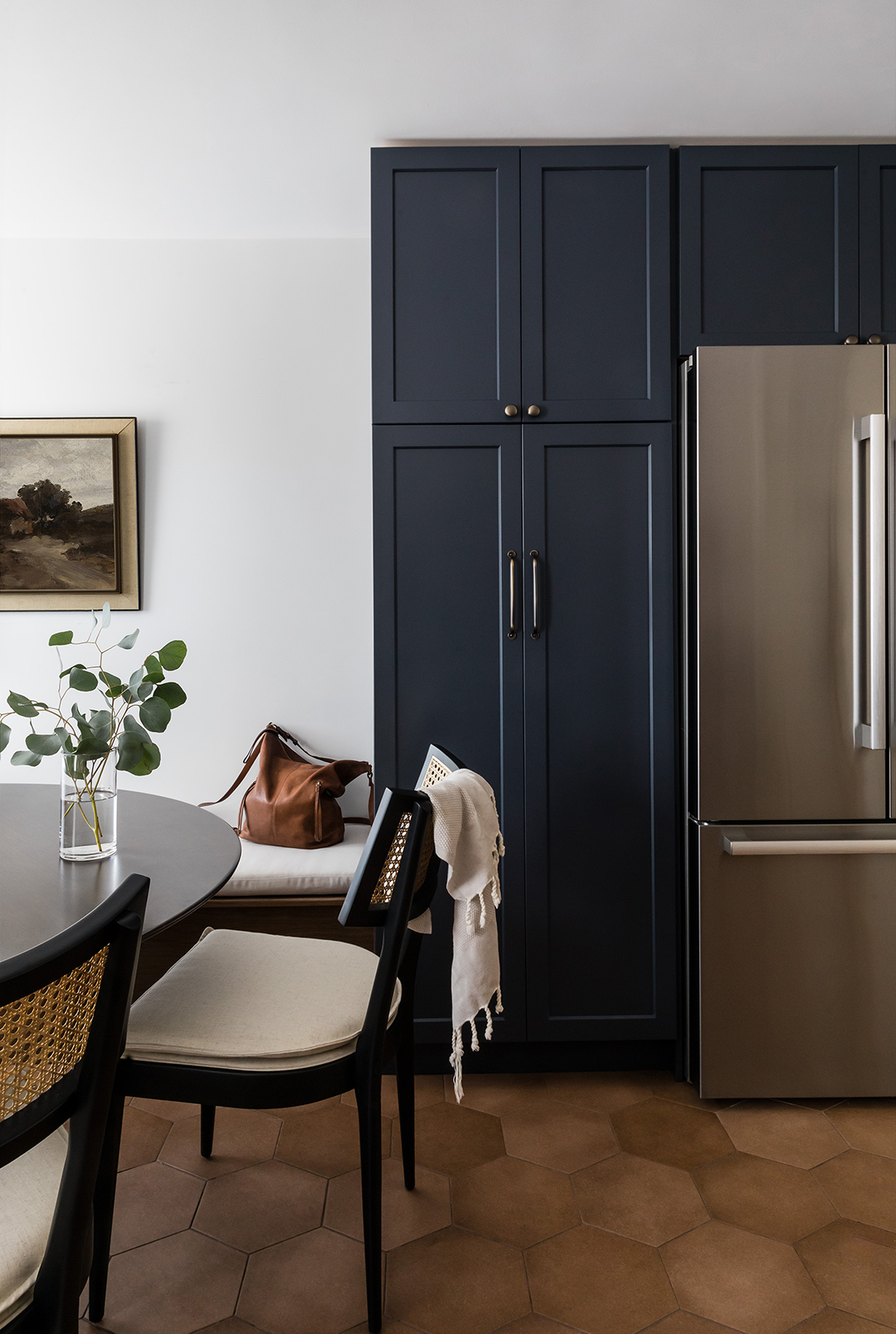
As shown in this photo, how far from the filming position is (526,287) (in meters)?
2.11

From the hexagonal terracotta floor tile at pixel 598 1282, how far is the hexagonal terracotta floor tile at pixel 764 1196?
24cm

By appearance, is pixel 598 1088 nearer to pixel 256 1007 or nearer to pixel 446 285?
pixel 256 1007

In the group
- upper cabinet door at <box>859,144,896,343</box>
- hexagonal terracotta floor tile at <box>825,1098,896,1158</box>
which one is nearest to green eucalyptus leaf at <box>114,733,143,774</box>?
hexagonal terracotta floor tile at <box>825,1098,896,1158</box>

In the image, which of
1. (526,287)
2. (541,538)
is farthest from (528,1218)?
(526,287)

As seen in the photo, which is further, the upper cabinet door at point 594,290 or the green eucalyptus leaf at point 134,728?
the upper cabinet door at point 594,290

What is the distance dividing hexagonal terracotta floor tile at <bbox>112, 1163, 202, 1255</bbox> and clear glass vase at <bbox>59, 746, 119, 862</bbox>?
0.76 metres

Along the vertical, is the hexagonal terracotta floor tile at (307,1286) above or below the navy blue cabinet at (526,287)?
below

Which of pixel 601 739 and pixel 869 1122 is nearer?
pixel 869 1122

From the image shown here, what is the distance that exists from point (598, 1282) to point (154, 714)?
1.33 m

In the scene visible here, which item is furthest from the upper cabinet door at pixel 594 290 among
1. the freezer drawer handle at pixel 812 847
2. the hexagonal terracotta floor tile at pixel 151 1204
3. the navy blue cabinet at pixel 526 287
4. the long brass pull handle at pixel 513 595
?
→ the hexagonal terracotta floor tile at pixel 151 1204

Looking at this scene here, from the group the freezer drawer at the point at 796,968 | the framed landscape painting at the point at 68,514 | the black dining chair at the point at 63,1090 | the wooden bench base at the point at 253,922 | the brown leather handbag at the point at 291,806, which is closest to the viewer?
the black dining chair at the point at 63,1090

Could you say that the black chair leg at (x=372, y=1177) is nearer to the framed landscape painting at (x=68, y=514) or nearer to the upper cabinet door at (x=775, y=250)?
the upper cabinet door at (x=775, y=250)

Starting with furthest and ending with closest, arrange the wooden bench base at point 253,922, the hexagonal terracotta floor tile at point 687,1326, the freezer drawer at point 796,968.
→ the wooden bench base at point 253,922, the freezer drawer at point 796,968, the hexagonal terracotta floor tile at point 687,1326

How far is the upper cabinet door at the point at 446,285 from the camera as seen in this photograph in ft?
6.93
